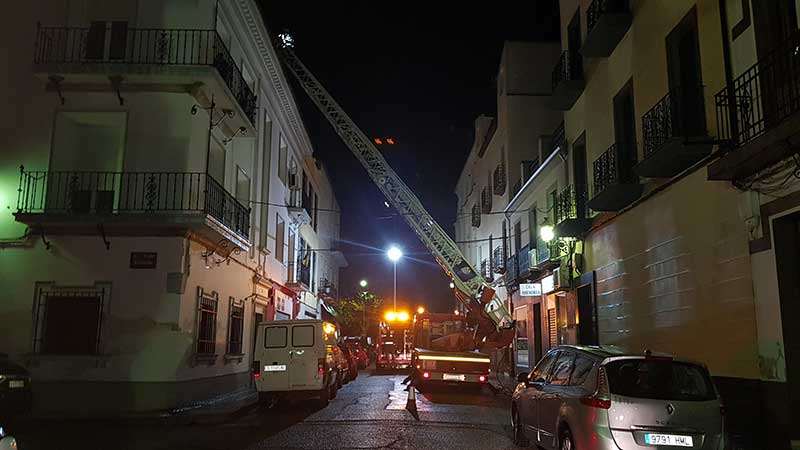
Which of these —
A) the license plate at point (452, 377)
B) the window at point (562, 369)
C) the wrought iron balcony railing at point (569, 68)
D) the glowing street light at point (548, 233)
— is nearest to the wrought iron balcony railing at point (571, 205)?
the glowing street light at point (548, 233)

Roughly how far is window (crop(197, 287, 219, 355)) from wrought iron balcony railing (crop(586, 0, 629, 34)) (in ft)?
38.4

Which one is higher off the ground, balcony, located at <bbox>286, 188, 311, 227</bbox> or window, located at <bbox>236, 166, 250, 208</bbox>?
balcony, located at <bbox>286, 188, 311, 227</bbox>

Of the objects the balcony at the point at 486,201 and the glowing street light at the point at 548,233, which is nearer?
the glowing street light at the point at 548,233

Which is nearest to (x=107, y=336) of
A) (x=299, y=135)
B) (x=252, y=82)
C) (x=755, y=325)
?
(x=252, y=82)

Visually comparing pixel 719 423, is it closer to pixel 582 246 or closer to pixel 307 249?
pixel 582 246

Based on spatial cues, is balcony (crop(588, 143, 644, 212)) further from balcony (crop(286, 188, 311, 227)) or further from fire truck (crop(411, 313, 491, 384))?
balcony (crop(286, 188, 311, 227))

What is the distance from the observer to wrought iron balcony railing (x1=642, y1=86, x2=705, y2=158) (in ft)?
37.1

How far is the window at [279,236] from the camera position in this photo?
2492 centimetres

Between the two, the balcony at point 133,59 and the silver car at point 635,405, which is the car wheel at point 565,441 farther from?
the balcony at point 133,59

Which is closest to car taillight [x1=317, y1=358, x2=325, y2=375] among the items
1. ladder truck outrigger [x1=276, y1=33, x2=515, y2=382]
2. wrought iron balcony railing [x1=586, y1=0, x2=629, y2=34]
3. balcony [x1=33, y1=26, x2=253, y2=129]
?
balcony [x1=33, y1=26, x2=253, y2=129]

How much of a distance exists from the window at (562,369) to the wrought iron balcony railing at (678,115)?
4.56 meters

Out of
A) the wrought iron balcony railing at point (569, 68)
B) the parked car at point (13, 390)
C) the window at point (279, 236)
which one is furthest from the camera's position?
the window at point (279, 236)

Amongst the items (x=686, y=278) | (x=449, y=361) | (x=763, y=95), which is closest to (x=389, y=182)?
(x=449, y=361)

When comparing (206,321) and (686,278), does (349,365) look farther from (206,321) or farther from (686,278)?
(686,278)
